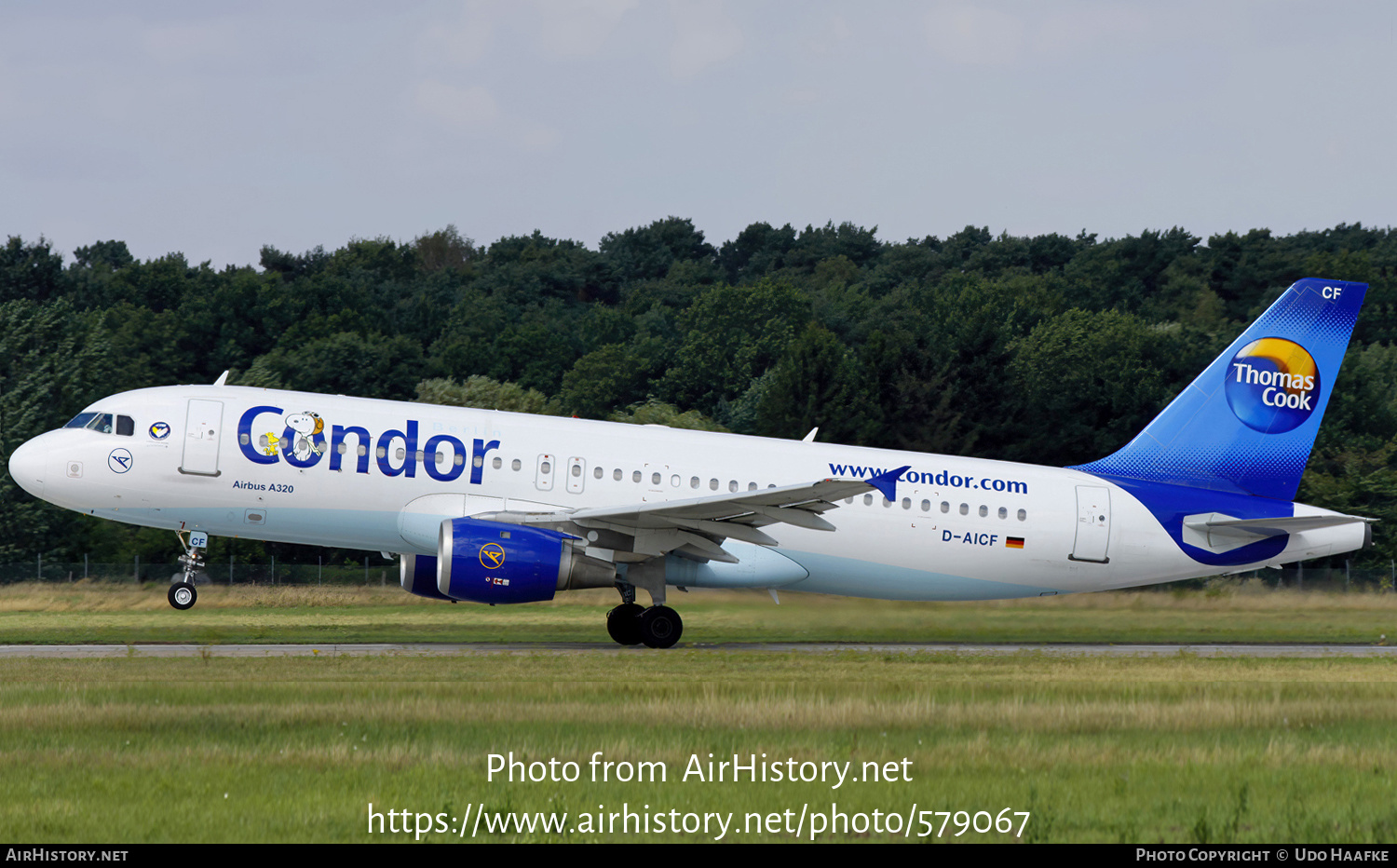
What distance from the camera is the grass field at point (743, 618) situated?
2603 centimetres

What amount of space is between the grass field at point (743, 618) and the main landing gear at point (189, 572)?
2.39 meters

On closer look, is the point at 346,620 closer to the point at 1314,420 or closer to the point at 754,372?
the point at 1314,420

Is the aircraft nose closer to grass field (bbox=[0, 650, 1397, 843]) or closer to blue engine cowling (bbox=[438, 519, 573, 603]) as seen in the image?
grass field (bbox=[0, 650, 1397, 843])

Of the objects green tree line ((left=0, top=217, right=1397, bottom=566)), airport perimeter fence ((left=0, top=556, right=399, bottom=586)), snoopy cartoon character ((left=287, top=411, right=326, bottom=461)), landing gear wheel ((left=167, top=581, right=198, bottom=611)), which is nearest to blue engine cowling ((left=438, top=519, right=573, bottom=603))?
snoopy cartoon character ((left=287, top=411, right=326, bottom=461))

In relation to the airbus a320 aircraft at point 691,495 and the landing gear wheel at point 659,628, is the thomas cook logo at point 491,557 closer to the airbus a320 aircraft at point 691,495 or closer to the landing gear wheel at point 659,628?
the airbus a320 aircraft at point 691,495

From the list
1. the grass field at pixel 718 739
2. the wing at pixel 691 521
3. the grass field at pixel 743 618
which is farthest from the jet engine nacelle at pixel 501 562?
the grass field at pixel 743 618

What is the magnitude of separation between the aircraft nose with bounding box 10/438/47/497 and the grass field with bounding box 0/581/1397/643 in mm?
3652

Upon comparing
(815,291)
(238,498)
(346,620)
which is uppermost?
(815,291)

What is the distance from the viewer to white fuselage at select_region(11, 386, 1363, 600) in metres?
23.6

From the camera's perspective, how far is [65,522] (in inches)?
1978

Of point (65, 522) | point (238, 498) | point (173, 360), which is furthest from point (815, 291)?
point (238, 498)

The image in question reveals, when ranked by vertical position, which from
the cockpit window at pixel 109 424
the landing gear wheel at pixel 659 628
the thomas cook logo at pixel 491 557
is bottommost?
the landing gear wheel at pixel 659 628
